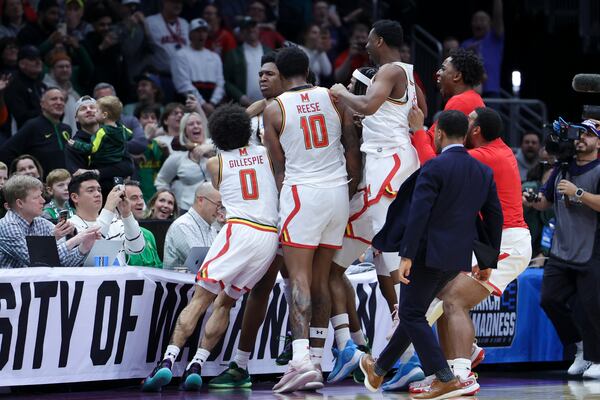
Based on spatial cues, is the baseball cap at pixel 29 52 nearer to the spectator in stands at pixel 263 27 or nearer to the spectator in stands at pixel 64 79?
the spectator in stands at pixel 64 79

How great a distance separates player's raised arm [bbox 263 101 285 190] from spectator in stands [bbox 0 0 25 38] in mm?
6295

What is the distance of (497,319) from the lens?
37.8 feet

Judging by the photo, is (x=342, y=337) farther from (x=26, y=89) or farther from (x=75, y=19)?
(x=75, y=19)

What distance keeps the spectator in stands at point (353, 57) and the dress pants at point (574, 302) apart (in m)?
6.35

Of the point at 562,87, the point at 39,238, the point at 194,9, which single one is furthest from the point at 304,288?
the point at 562,87

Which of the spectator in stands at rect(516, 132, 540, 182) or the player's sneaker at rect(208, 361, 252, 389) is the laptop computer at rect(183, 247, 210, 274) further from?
the spectator in stands at rect(516, 132, 540, 182)

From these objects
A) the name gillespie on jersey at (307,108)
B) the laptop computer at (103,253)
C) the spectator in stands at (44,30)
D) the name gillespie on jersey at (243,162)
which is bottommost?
the laptop computer at (103,253)

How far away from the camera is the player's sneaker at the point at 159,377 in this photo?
869 cm

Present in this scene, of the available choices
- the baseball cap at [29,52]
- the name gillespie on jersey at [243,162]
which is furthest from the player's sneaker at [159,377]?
the baseball cap at [29,52]

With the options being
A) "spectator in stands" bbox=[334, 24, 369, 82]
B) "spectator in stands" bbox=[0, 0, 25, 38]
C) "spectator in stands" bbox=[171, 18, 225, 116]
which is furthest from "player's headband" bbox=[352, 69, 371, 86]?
"spectator in stands" bbox=[334, 24, 369, 82]

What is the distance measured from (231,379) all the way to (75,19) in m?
7.26

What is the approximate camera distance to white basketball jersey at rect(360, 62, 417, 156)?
9047mm

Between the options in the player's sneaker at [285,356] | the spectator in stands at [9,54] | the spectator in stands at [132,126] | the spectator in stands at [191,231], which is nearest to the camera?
the player's sneaker at [285,356]

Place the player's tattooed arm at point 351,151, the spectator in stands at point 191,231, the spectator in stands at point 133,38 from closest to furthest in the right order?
the player's tattooed arm at point 351,151, the spectator in stands at point 191,231, the spectator in stands at point 133,38
